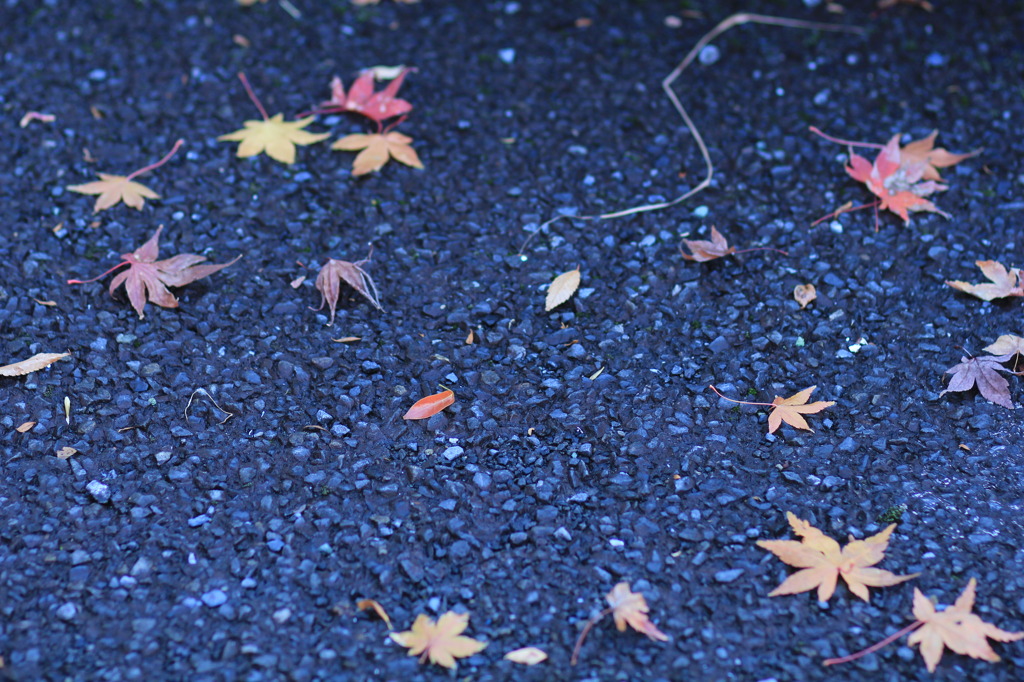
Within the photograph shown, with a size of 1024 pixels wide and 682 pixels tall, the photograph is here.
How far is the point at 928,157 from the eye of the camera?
3.11 meters

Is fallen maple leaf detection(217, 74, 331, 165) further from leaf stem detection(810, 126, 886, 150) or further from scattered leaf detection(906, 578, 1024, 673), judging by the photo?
scattered leaf detection(906, 578, 1024, 673)

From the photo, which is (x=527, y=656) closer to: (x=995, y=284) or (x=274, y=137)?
(x=995, y=284)

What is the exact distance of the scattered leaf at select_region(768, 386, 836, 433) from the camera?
2.34 m

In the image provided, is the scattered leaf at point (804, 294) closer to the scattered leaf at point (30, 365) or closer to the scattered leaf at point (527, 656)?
the scattered leaf at point (527, 656)

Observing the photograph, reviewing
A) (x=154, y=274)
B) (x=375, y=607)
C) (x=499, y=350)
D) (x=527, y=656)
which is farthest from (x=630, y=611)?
(x=154, y=274)

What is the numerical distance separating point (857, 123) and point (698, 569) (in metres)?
2.00

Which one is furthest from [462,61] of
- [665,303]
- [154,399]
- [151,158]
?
[154,399]

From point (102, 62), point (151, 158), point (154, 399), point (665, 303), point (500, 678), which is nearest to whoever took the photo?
point (500, 678)

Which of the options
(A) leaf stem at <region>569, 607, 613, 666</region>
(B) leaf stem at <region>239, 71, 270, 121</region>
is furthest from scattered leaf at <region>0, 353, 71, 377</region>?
(A) leaf stem at <region>569, 607, 613, 666</region>

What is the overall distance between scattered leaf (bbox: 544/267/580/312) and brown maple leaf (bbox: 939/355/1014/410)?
3.48 feet

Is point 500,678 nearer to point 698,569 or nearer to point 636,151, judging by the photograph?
point 698,569

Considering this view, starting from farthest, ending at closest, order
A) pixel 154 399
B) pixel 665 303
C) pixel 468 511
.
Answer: pixel 665 303 < pixel 154 399 < pixel 468 511

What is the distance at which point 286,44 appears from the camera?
143 inches

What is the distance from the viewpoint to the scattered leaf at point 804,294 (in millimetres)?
2672
